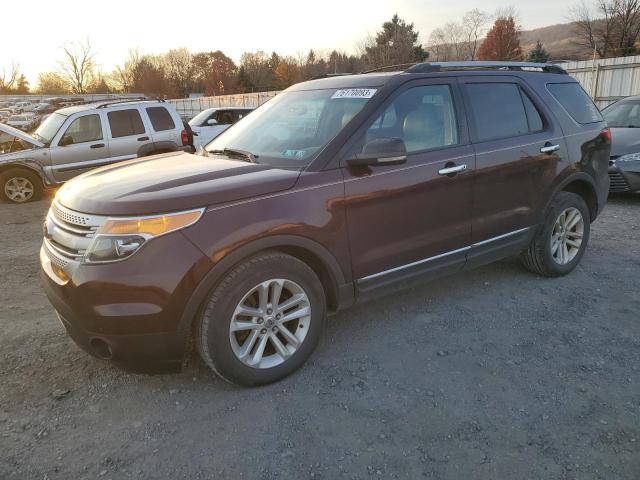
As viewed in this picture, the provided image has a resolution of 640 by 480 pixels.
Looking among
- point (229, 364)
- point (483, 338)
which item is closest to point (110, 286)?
point (229, 364)

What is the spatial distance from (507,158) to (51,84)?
4047 inches

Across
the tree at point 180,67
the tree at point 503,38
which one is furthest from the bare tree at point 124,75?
the tree at point 503,38

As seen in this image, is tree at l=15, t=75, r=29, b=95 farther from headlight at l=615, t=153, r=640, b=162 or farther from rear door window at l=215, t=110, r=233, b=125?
headlight at l=615, t=153, r=640, b=162

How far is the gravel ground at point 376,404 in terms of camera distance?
7.87 ft

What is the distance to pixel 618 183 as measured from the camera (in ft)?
24.8

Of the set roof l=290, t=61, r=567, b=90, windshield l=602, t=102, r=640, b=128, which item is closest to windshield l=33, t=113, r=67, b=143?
roof l=290, t=61, r=567, b=90

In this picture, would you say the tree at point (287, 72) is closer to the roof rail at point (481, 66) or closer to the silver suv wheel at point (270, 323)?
the roof rail at point (481, 66)

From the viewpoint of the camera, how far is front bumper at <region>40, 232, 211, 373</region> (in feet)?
8.27

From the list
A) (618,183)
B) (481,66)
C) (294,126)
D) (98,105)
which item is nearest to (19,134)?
(98,105)

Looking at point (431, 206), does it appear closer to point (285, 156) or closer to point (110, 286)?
point (285, 156)

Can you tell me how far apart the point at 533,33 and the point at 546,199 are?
203853 millimetres

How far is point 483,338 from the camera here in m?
3.57

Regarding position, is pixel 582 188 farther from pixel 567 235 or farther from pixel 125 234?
pixel 125 234

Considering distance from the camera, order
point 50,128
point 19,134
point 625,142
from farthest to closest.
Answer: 1. point 50,128
2. point 19,134
3. point 625,142
